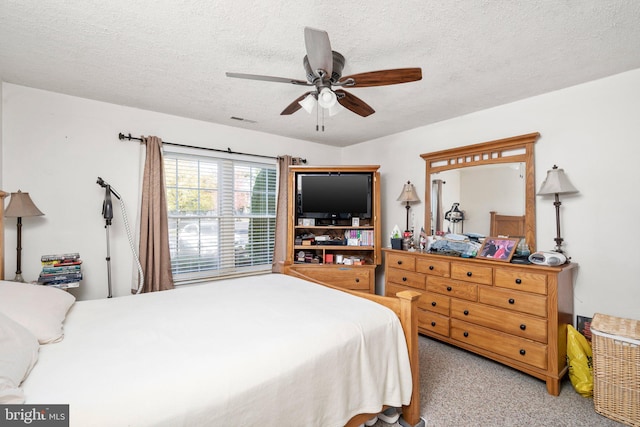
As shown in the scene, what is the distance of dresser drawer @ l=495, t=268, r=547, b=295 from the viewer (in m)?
2.24

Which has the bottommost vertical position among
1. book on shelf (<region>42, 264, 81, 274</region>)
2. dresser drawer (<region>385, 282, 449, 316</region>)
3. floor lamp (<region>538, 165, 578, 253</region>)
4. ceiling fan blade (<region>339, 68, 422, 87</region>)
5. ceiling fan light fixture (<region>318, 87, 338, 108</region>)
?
dresser drawer (<region>385, 282, 449, 316</region>)

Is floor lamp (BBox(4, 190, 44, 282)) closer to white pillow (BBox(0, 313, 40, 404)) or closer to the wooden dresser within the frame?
white pillow (BBox(0, 313, 40, 404))

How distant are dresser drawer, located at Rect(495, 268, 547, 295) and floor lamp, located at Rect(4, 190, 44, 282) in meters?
3.95

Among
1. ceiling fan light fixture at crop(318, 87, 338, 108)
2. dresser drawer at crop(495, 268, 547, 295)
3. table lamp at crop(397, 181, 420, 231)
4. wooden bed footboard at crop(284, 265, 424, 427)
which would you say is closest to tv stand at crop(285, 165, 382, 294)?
table lamp at crop(397, 181, 420, 231)

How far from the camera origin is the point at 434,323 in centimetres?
297

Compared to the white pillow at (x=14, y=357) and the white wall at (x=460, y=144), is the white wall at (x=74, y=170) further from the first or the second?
the white pillow at (x=14, y=357)

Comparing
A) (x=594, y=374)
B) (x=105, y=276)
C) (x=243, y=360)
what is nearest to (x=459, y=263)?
(x=594, y=374)

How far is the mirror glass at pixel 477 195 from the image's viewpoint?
9.26 ft

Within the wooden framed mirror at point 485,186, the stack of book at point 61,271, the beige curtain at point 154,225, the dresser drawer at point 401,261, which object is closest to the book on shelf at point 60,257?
the stack of book at point 61,271

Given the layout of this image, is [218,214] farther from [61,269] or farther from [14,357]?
[14,357]

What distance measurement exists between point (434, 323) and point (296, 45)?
2.84 metres

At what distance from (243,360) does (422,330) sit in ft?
8.20

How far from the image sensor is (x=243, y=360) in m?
1.15

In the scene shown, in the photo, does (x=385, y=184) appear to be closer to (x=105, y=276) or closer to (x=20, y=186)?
(x=105, y=276)
